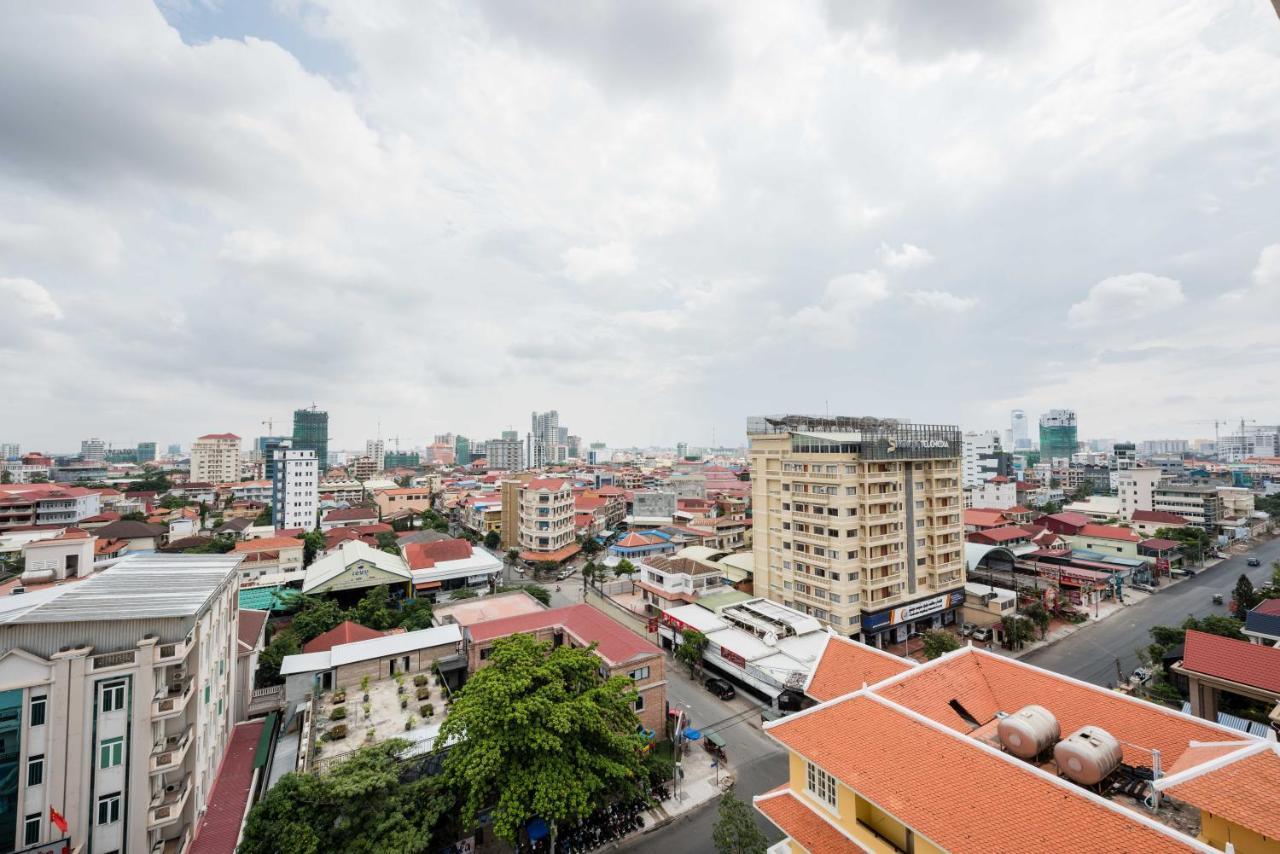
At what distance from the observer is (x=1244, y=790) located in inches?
352

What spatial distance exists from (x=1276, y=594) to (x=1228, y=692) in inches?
931

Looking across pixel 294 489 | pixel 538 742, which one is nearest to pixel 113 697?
pixel 538 742

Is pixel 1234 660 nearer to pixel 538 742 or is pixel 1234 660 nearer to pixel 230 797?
pixel 538 742

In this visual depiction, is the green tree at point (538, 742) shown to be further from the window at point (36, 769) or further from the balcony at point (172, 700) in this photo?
the window at point (36, 769)

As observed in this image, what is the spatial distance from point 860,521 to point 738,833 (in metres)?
23.0

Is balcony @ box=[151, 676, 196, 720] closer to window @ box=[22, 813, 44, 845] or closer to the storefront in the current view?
window @ box=[22, 813, 44, 845]

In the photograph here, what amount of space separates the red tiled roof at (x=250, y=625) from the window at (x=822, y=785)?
28.7m

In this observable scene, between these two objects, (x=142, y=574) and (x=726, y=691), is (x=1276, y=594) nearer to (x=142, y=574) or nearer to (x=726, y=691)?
(x=726, y=691)

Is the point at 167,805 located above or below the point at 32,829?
below

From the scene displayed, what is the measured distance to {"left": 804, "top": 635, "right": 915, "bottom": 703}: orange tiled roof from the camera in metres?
18.1

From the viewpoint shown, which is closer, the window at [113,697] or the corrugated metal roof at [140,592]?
the window at [113,697]

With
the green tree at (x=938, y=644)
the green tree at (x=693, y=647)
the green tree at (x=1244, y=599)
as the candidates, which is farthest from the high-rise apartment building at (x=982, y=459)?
the green tree at (x=693, y=647)

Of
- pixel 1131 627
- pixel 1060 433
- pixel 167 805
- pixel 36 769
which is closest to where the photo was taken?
pixel 36 769

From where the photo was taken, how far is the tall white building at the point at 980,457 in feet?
340
